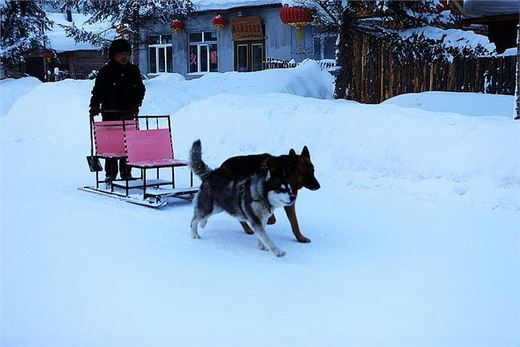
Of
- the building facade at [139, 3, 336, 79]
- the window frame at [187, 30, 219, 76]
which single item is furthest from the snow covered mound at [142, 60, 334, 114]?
the window frame at [187, 30, 219, 76]

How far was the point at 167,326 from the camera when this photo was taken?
3924 mm

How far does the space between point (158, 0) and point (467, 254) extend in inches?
649

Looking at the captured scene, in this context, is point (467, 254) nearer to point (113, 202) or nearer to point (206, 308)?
point (206, 308)

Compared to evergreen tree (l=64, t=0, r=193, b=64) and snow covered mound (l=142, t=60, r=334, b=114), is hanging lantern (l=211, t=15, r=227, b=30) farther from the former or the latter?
evergreen tree (l=64, t=0, r=193, b=64)

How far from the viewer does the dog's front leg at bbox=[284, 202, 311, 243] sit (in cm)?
593

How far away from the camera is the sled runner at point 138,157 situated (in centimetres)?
773

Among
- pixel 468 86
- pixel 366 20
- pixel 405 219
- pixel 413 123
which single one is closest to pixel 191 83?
pixel 366 20

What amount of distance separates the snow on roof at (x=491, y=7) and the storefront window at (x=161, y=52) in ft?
63.5

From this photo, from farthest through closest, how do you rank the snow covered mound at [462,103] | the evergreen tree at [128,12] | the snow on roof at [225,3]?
the snow on roof at [225,3] → the evergreen tree at [128,12] → the snow covered mound at [462,103]

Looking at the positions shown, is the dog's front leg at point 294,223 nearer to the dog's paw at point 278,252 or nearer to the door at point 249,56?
the dog's paw at point 278,252

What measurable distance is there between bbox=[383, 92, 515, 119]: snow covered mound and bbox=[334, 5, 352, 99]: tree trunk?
3.44 meters

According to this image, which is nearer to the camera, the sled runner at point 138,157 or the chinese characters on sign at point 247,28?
the sled runner at point 138,157

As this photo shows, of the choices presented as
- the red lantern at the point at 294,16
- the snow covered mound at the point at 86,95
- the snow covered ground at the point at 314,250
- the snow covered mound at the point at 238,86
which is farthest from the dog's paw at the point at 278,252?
the red lantern at the point at 294,16

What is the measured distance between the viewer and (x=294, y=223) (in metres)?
5.96
